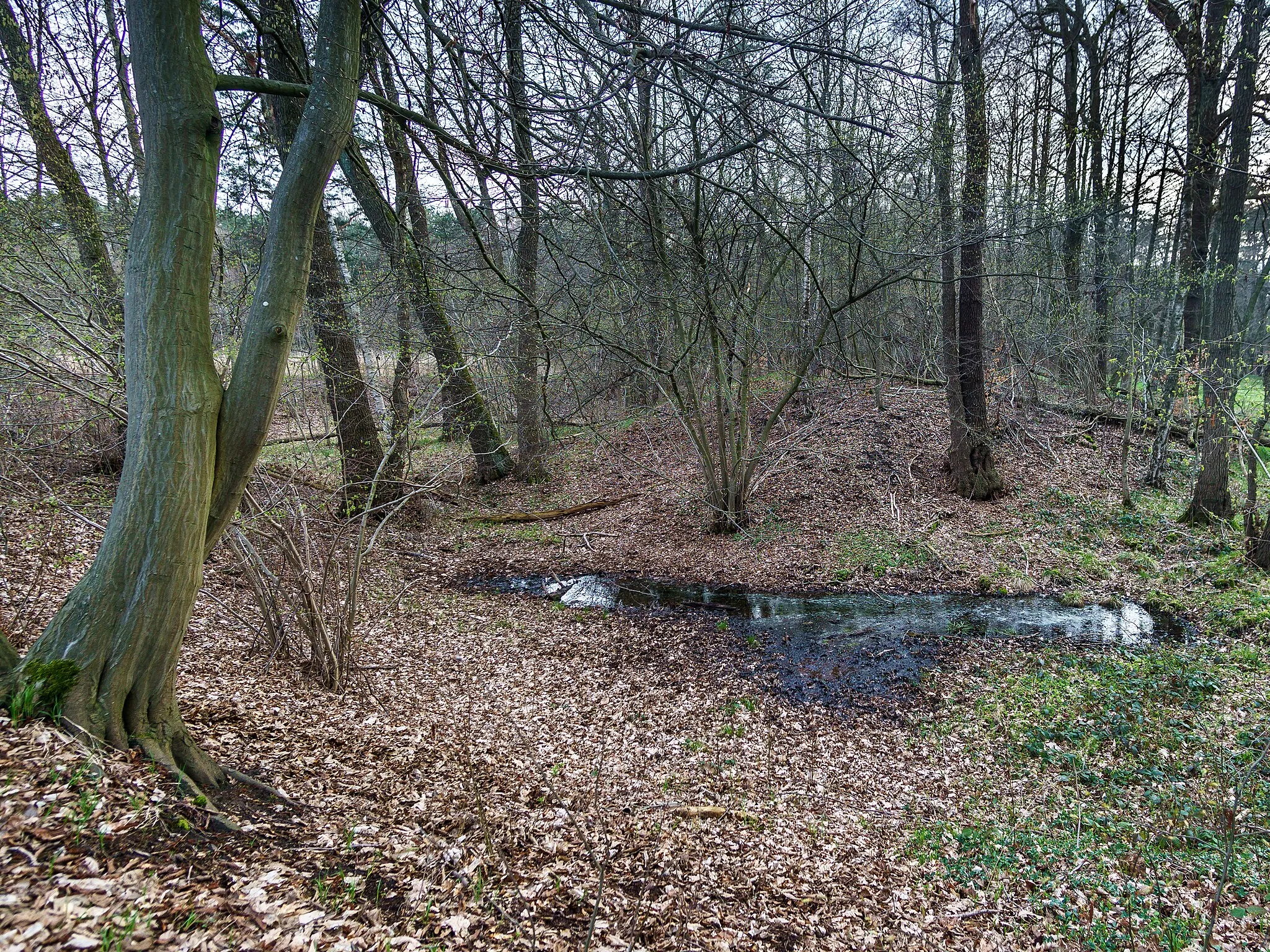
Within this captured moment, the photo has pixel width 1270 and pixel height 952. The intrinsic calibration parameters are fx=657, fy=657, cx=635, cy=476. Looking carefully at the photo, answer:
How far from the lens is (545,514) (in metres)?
12.6

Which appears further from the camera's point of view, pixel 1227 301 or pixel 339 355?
pixel 339 355

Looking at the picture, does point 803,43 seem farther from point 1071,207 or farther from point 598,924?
point 1071,207

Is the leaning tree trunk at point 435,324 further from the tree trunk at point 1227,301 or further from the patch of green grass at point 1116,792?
the tree trunk at point 1227,301

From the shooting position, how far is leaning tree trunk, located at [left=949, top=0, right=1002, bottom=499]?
10.2 m

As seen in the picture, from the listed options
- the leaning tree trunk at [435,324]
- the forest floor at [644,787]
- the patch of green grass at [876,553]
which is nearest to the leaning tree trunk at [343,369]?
the leaning tree trunk at [435,324]

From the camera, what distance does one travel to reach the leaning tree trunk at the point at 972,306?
10.2 metres

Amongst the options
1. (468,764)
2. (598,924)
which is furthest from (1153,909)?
(468,764)

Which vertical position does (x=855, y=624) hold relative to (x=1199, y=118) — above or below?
below

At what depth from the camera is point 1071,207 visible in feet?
39.8

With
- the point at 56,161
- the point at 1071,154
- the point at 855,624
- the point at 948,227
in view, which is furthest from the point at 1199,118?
the point at 56,161

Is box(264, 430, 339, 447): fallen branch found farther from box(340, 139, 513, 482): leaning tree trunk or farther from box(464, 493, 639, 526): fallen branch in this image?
box(464, 493, 639, 526): fallen branch

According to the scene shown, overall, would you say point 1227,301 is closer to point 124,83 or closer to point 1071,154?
point 1071,154

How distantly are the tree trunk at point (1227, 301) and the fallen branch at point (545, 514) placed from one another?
913 centimetres

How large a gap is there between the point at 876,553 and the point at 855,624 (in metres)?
2.30
